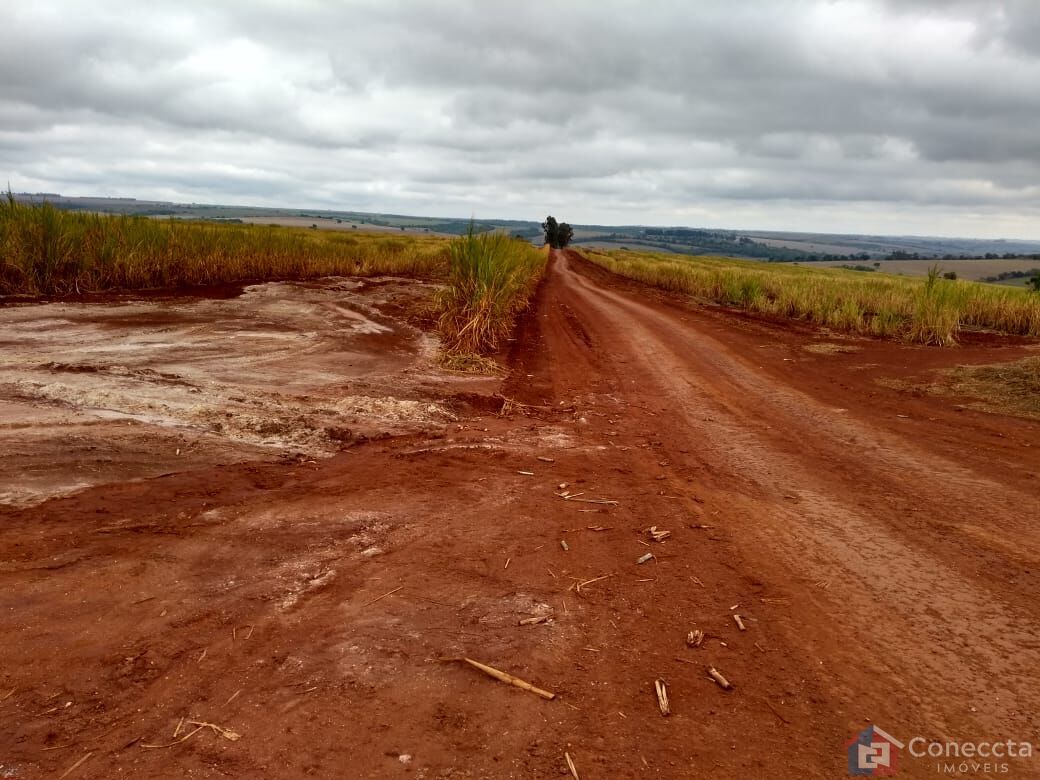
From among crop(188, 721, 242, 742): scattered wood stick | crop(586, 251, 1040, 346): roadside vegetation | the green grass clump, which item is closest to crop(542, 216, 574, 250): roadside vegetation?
crop(586, 251, 1040, 346): roadside vegetation

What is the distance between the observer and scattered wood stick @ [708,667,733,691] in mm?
2727

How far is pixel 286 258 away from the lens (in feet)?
63.9

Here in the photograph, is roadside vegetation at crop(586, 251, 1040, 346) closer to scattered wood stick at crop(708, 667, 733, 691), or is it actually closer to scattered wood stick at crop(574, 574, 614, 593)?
scattered wood stick at crop(574, 574, 614, 593)

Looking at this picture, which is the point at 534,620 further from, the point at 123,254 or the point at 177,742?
the point at 123,254

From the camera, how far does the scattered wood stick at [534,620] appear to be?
3.16m

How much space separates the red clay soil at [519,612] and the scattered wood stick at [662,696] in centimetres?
3

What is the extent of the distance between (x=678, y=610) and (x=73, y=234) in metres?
14.7

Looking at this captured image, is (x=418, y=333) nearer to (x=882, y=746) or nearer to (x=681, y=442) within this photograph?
(x=681, y=442)

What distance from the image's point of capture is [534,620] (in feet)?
10.5

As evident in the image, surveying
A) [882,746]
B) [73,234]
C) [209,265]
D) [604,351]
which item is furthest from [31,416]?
[209,265]

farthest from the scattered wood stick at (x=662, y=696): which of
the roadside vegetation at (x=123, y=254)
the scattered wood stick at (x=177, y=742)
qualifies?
the roadside vegetation at (x=123, y=254)

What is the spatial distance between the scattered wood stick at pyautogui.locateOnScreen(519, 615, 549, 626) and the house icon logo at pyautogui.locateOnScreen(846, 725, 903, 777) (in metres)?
1.40

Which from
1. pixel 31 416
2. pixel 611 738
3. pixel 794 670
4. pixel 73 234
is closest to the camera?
pixel 611 738

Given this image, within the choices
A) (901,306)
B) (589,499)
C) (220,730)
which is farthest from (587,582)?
(901,306)
